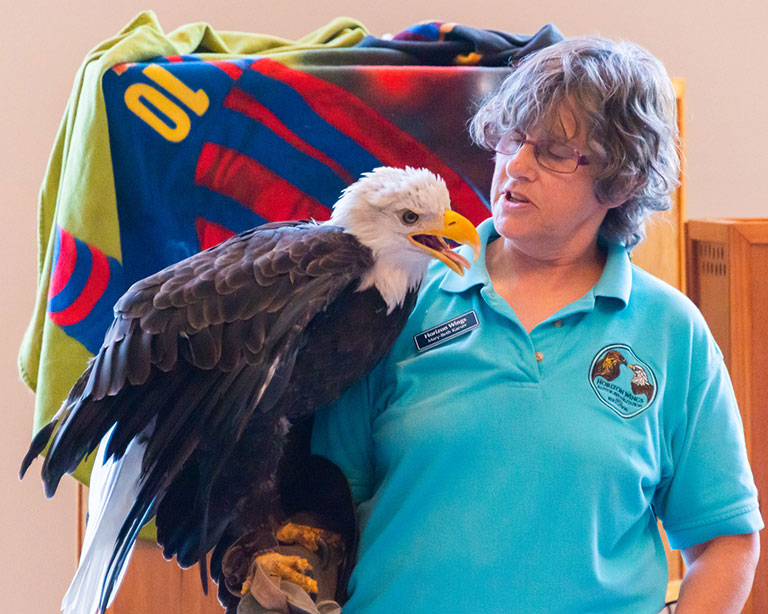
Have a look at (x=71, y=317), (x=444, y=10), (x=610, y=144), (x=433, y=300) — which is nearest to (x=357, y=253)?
(x=433, y=300)

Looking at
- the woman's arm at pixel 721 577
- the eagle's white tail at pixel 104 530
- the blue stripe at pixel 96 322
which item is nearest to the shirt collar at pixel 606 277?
the woman's arm at pixel 721 577

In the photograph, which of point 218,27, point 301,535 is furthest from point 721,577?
point 218,27

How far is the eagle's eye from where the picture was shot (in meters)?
0.95

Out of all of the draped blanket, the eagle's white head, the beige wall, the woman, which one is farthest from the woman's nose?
the beige wall

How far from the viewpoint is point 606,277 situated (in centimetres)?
109

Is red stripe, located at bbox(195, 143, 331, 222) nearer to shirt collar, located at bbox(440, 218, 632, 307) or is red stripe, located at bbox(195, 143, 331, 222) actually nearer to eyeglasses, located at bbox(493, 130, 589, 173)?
shirt collar, located at bbox(440, 218, 632, 307)

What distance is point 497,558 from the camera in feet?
3.20

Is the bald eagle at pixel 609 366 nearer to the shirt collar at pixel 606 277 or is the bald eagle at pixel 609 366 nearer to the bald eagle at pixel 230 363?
the shirt collar at pixel 606 277

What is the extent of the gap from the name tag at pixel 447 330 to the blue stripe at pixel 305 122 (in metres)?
0.46

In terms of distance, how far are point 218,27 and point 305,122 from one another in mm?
851

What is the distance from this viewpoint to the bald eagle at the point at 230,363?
2.94ft

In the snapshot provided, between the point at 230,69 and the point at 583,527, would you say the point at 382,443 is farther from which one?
the point at 230,69

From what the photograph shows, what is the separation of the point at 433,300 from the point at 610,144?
299 millimetres

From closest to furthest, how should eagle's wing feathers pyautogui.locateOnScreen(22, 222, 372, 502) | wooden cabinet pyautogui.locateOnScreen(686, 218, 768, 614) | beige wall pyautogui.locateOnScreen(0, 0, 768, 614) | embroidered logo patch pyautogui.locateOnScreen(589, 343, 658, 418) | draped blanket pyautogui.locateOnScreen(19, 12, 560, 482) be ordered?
eagle's wing feathers pyautogui.locateOnScreen(22, 222, 372, 502) → embroidered logo patch pyautogui.locateOnScreen(589, 343, 658, 418) → draped blanket pyautogui.locateOnScreen(19, 12, 560, 482) → wooden cabinet pyautogui.locateOnScreen(686, 218, 768, 614) → beige wall pyautogui.locateOnScreen(0, 0, 768, 614)
